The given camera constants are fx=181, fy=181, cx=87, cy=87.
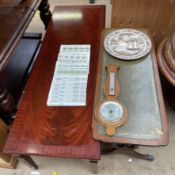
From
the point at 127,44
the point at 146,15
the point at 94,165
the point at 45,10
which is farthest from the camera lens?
the point at 45,10

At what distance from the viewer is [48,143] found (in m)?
0.84

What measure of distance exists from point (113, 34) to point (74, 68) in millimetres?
373

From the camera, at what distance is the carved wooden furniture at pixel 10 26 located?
3.16 feet

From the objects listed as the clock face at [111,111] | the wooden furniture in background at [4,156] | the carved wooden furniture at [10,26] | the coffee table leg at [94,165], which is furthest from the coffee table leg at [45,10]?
the coffee table leg at [94,165]

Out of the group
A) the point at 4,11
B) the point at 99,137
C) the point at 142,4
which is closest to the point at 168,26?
the point at 142,4

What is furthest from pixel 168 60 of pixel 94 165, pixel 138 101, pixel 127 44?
pixel 94 165

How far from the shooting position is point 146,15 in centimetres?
128

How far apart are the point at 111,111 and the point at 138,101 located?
15cm

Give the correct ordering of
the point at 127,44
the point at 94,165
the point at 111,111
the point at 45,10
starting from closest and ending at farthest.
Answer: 1. the point at 111,111
2. the point at 94,165
3. the point at 127,44
4. the point at 45,10

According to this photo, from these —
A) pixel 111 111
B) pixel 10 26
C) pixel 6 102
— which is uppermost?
pixel 10 26

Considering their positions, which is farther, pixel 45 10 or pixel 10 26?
pixel 45 10

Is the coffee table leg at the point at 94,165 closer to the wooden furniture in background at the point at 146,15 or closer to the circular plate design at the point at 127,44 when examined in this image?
the circular plate design at the point at 127,44

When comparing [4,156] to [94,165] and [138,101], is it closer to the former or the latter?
[94,165]

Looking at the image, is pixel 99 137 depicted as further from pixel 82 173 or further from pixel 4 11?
pixel 4 11
